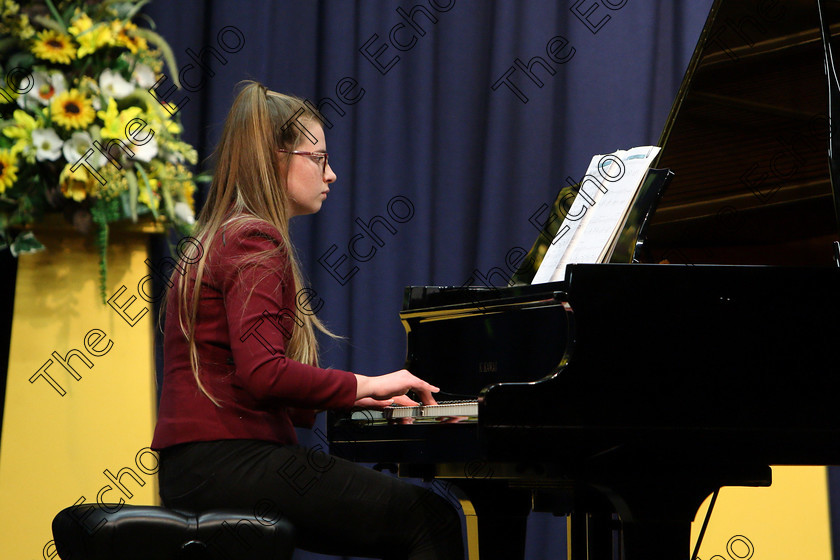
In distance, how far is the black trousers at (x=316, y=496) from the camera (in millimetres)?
1727

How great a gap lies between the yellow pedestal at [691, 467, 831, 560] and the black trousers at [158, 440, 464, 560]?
173cm

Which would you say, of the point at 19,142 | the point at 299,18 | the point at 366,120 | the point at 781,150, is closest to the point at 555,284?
the point at 781,150

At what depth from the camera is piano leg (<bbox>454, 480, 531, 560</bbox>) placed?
217cm

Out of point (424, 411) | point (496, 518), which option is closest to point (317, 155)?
point (424, 411)

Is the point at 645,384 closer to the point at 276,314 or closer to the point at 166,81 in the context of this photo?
the point at 276,314

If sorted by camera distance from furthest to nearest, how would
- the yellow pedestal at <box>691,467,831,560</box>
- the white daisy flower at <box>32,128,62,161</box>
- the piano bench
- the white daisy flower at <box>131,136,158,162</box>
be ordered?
the yellow pedestal at <box>691,467,831,560</box> < the white daisy flower at <box>131,136,158,162</box> < the white daisy flower at <box>32,128,62,161</box> < the piano bench

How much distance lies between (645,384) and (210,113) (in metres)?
2.33

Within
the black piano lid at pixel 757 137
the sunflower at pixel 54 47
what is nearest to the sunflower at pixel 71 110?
the sunflower at pixel 54 47

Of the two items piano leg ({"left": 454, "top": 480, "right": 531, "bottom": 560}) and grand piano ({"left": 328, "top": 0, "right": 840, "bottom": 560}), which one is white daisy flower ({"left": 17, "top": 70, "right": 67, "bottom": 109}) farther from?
piano leg ({"left": 454, "top": 480, "right": 531, "bottom": 560})

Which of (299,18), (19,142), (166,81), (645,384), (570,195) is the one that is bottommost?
(645,384)

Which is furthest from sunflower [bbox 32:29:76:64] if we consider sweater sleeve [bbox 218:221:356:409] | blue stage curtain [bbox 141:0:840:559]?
sweater sleeve [bbox 218:221:356:409]

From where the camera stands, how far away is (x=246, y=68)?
11.5 feet

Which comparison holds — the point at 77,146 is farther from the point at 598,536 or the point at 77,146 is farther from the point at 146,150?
the point at 598,536

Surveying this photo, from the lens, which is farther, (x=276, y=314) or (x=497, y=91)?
(x=497, y=91)
